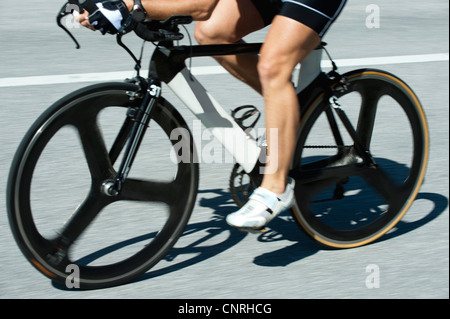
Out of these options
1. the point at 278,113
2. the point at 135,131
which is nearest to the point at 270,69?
the point at 278,113

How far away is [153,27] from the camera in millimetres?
3363

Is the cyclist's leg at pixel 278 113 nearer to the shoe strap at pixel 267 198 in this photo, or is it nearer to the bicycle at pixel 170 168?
the shoe strap at pixel 267 198

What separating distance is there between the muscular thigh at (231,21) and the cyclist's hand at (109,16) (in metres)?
0.69

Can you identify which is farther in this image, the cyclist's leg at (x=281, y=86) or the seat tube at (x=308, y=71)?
the seat tube at (x=308, y=71)

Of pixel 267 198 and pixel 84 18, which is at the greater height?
pixel 84 18

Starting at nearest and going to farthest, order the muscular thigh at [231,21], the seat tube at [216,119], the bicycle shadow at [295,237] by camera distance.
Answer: the seat tube at [216,119], the muscular thigh at [231,21], the bicycle shadow at [295,237]

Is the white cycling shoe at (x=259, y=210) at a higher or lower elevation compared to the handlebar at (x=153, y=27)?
lower

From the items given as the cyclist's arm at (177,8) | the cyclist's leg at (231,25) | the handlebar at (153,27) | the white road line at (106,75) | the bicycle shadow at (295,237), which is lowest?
the bicycle shadow at (295,237)

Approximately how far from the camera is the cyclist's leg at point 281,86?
3391 mm

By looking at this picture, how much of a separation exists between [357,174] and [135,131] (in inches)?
50.4

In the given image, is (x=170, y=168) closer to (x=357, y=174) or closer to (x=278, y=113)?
(x=278, y=113)

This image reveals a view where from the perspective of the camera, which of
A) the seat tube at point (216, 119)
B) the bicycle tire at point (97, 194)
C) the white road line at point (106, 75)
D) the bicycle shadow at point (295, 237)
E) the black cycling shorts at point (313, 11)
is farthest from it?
the white road line at point (106, 75)

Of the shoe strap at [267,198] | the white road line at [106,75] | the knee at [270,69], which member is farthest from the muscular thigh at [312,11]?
the white road line at [106,75]

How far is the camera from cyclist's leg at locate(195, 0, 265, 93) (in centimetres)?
372
